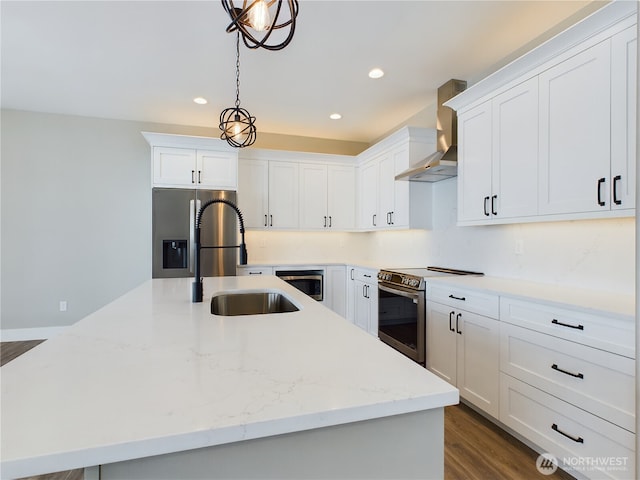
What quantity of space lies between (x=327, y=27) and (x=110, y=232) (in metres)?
3.69

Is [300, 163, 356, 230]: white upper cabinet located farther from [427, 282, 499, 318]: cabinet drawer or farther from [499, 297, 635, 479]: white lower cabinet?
[499, 297, 635, 479]: white lower cabinet

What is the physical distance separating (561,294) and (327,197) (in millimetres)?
3266

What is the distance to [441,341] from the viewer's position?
101 inches

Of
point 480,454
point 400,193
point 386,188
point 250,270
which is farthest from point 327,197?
point 480,454

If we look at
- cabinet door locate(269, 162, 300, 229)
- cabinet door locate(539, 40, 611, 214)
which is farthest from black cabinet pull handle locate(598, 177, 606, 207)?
cabinet door locate(269, 162, 300, 229)

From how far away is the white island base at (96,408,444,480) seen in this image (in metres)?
0.59

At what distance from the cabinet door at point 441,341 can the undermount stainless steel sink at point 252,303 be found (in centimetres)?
133

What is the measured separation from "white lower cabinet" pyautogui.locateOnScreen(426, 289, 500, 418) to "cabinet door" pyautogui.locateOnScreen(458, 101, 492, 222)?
2.42ft

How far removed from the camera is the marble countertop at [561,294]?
59.9 inches

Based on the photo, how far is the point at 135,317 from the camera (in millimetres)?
1318

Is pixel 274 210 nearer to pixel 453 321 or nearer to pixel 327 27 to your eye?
pixel 327 27

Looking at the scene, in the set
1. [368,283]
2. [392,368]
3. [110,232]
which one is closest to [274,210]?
[368,283]

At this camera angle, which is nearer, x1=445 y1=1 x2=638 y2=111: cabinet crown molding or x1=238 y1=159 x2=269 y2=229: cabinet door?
x1=445 y1=1 x2=638 y2=111: cabinet crown molding

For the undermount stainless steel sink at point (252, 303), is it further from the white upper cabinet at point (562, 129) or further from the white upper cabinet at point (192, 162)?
the white upper cabinet at point (192, 162)
